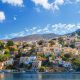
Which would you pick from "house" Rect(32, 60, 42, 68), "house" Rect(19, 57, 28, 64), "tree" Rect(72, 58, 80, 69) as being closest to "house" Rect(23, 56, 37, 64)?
"house" Rect(19, 57, 28, 64)

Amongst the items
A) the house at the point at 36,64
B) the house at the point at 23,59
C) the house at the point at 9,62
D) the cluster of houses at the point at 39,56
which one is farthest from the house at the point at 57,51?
the house at the point at 9,62

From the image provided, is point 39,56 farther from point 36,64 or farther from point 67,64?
point 67,64

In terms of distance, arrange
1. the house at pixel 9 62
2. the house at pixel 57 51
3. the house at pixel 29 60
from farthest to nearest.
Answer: the house at pixel 57 51, the house at pixel 9 62, the house at pixel 29 60

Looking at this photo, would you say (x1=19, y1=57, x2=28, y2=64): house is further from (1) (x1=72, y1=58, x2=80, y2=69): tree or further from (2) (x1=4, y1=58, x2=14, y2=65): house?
(1) (x1=72, y1=58, x2=80, y2=69): tree

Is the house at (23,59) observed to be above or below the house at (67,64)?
above

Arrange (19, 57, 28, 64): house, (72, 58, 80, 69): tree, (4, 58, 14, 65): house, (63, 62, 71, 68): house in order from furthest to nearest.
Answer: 1. (4, 58, 14, 65): house
2. (19, 57, 28, 64): house
3. (63, 62, 71, 68): house
4. (72, 58, 80, 69): tree

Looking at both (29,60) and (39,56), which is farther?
(39,56)

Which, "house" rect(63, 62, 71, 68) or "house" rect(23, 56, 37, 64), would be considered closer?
"house" rect(63, 62, 71, 68)

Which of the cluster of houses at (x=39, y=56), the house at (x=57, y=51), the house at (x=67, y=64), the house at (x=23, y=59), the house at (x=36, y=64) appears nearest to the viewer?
the house at (x=67, y=64)

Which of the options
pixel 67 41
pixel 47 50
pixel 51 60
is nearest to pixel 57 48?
pixel 47 50

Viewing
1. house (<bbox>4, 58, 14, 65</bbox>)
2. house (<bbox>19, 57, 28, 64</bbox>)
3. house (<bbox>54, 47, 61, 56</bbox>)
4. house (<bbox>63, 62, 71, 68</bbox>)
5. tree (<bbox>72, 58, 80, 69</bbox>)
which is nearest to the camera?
tree (<bbox>72, 58, 80, 69</bbox>)

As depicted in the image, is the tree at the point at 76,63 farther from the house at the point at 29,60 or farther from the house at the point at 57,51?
the house at the point at 29,60

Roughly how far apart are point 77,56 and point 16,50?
3017cm

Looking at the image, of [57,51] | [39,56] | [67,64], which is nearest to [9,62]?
[39,56]
